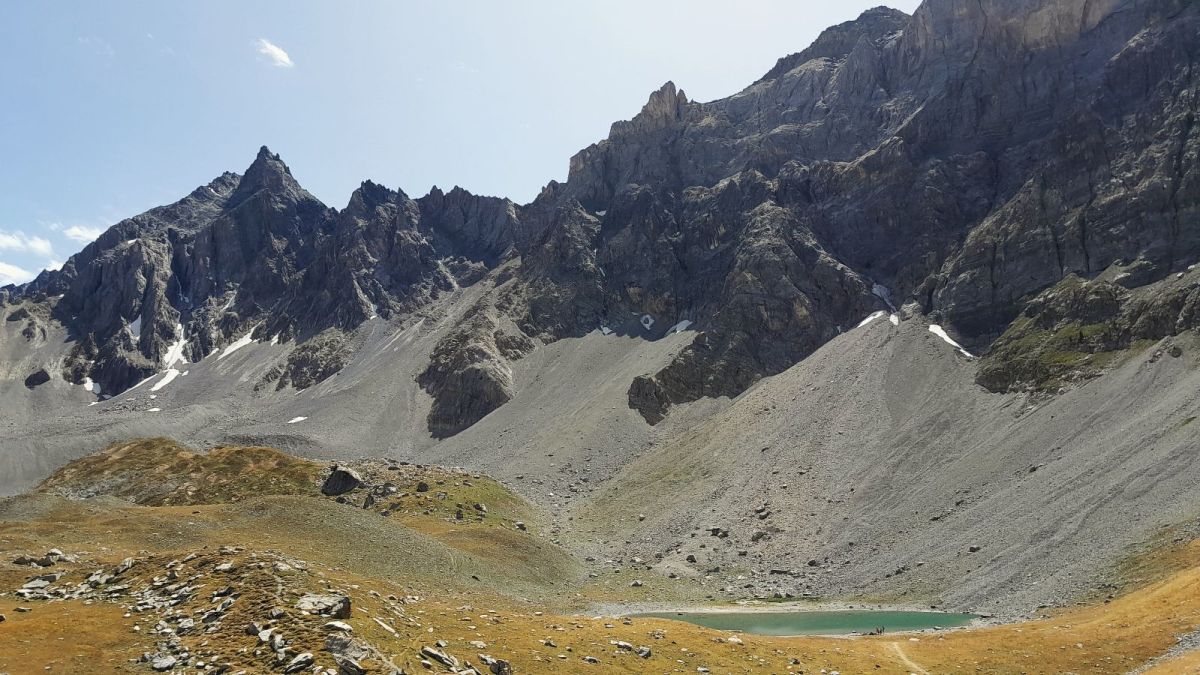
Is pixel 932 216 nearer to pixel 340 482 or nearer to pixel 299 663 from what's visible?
pixel 340 482

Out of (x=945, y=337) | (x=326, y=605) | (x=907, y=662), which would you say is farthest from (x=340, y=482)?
(x=945, y=337)

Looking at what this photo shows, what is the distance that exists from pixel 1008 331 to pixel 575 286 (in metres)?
107

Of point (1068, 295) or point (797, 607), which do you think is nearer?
point (797, 607)

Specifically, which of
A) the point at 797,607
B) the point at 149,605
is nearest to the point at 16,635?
the point at 149,605

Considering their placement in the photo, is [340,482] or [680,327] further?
[680,327]

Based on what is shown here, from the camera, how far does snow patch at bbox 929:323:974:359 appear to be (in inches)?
4732

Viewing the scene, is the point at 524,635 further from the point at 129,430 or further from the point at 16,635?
the point at 129,430

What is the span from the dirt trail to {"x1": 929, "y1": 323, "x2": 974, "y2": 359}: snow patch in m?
84.5

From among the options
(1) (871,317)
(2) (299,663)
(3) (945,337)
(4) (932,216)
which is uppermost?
(4) (932,216)

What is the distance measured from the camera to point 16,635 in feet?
83.3

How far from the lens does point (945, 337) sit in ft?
413

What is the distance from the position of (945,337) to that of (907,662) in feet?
312

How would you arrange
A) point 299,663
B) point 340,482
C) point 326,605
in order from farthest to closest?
1. point 340,482
2. point 326,605
3. point 299,663

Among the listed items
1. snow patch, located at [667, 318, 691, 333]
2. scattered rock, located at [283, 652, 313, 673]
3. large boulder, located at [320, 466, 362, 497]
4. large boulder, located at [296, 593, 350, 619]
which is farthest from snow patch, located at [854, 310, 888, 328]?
scattered rock, located at [283, 652, 313, 673]
